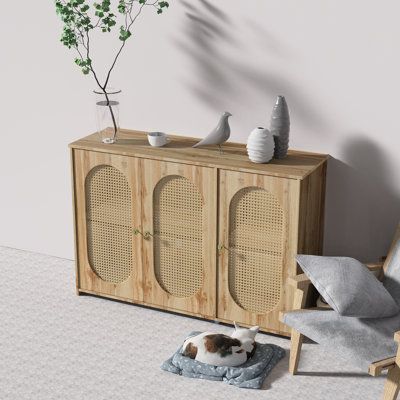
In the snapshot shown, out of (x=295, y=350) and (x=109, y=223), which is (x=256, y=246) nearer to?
(x=295, y=350)

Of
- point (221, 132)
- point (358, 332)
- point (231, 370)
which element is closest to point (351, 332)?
point (358, 332)

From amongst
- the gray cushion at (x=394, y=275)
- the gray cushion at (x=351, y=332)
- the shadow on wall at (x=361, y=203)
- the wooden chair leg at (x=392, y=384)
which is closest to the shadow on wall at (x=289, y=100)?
the shadow on wall at (x=361, y=203)

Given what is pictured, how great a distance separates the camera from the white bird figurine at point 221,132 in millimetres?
4098

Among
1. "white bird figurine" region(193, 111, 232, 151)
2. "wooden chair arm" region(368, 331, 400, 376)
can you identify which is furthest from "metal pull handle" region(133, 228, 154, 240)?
"wooden chair arm" region(368, 331, 400, 376)

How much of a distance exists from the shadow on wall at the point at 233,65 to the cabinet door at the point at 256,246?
0.44m

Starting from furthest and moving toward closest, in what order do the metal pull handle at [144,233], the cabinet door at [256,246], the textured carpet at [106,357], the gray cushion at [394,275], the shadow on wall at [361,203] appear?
the metal pull handle at [144,233]
the shadow on wall at [361,203]
the cabinet door at [256,246]
the gray cushion at [394,275]
the textured carpet at [106,357]

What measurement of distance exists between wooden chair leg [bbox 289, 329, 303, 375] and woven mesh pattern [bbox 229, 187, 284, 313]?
13.2 inches

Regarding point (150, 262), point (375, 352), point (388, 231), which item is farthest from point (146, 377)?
point (388, 231)

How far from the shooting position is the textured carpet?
11.9 feet

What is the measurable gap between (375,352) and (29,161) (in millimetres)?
2402

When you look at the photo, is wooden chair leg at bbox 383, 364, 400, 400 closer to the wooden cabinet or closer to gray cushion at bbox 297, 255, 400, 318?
gray cushion at bbox 297, 255, 400, 318

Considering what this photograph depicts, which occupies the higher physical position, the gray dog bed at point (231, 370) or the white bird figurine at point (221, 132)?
the white bird figurine at point (221, 132)

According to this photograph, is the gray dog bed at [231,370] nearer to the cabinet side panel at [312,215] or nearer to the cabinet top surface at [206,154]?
the cabinet side panel at [312,215]

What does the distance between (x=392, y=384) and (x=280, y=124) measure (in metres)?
1.26
